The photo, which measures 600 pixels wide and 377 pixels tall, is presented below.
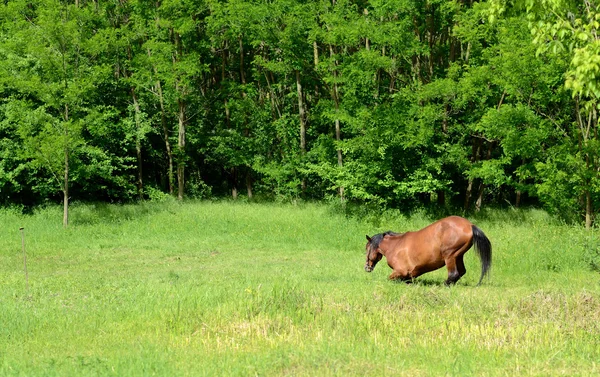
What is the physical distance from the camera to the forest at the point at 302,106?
24.1m

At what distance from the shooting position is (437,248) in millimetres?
A: 13867

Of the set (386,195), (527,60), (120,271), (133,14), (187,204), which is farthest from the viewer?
(133,14)

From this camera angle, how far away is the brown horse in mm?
13523

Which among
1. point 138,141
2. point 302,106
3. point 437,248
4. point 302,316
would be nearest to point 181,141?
point 138,141

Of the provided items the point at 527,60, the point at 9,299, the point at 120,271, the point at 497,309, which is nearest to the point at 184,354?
the point at 497,309

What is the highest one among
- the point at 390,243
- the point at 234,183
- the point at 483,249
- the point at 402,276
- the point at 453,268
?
the point at 483,249

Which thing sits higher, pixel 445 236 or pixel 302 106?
pixel 302 106

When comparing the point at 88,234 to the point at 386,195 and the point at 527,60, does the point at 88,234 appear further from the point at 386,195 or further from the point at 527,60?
the point at 527,60

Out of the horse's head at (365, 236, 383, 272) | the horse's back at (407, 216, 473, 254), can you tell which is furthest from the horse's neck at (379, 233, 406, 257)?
the horse's back at (407, 216, 473, 254)

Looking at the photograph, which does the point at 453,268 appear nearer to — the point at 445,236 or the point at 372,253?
the point at 445,236

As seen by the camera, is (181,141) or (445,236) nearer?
(445,236)

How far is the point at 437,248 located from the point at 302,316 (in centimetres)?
452

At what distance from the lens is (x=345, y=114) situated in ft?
91.9

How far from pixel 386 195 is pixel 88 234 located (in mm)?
12049
